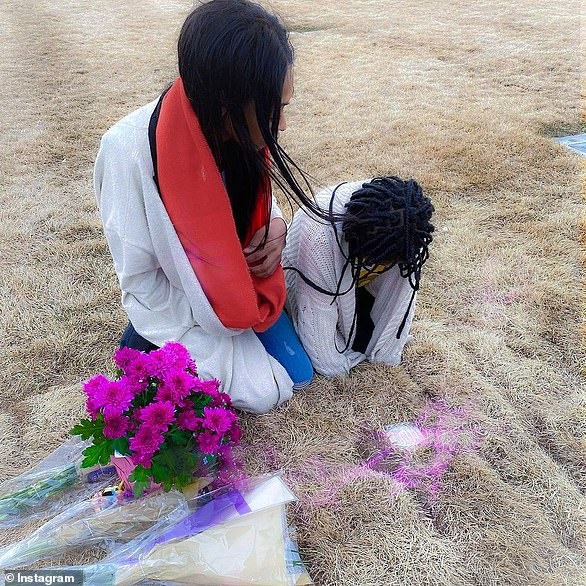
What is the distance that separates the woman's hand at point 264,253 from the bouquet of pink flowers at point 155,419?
45cm

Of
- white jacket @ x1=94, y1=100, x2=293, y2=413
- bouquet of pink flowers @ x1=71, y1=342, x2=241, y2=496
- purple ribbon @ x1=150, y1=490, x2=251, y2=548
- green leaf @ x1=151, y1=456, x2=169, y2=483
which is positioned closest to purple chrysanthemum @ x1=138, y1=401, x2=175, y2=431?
bouquet of pink flowers @ x1=71, y1=342, x2=241, y2=496

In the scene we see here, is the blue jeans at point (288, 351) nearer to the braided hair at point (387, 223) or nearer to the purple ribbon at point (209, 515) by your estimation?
the braided hair at point (387, 223)

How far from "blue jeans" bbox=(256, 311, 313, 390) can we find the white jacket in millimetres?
60

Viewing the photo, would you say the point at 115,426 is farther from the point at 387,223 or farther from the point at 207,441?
the point at 387,223

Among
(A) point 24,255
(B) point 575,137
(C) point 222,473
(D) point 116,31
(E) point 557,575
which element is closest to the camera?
(E) point 557,575

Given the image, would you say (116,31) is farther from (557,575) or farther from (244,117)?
(557,575)

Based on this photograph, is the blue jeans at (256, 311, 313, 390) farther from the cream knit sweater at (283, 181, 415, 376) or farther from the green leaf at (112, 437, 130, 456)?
the green leaf at (112, 437, 130, 456)

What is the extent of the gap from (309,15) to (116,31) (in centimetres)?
247

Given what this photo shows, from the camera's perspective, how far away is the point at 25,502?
1.61 m

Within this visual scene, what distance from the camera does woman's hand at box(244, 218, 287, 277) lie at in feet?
5.85

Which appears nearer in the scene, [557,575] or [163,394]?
[163,394]

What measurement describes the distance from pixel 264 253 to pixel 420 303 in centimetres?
91

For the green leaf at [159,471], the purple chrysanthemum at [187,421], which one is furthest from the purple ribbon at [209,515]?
the purple chrysanthemum at [187,421]

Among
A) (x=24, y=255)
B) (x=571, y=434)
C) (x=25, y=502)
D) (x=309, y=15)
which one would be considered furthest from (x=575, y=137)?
(x=309, y=15)
